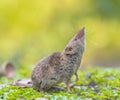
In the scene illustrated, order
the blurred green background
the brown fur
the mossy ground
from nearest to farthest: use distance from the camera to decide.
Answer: the mossy ground, the brown fur, the blurred green background

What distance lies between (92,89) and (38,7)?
845cm

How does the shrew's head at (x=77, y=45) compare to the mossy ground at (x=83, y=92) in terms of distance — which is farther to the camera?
the shrew's head at (x=77, y=45)

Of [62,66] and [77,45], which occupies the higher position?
[77,45]

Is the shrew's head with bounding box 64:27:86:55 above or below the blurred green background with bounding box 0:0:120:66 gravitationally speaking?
below

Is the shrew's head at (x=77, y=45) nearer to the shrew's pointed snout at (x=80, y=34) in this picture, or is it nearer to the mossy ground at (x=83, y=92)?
the shrew's pointed snout at (x=80, y=34)

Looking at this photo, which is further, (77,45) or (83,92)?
(83,92)

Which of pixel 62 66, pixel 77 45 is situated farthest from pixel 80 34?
pixel 62 66

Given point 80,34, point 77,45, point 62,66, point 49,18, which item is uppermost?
point 49,18

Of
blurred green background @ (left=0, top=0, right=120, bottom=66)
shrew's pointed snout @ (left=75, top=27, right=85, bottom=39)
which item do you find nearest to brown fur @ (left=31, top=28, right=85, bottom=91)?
shrew's pointed snout @ (left=75, top=27, right=85, bottom=39)

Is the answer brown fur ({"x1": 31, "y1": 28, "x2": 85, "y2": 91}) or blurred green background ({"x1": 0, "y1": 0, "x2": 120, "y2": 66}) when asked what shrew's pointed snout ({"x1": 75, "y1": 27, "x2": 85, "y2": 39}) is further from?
blurred green background ({"x1": 0, "y1": 0, "x2": 120, "y2": 66})

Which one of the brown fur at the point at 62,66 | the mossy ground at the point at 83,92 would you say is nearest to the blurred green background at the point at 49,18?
the mossy ground at the point at 83,92

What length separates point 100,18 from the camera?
1343 centimetres

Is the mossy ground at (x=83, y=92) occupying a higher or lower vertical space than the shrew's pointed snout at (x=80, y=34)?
lower

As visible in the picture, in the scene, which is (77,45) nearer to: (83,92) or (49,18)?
(83,92)
